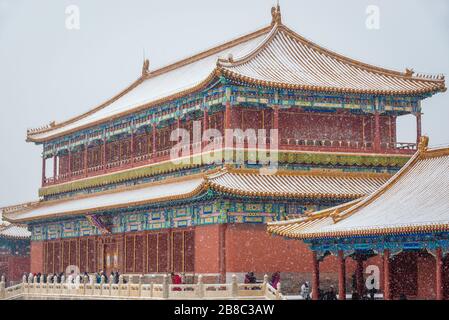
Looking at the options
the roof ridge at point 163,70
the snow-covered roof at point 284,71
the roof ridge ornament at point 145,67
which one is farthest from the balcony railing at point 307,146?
the roof ridge ornament at point 145,67

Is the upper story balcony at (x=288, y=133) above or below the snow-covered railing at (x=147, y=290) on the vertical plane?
above

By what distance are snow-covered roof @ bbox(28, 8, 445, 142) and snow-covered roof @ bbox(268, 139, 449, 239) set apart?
28.9 feet

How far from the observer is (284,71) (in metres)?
49.5

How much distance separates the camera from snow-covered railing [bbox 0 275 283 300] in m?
39.5

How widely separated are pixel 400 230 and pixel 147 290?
1216cm

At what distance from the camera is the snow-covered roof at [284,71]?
4781 cm

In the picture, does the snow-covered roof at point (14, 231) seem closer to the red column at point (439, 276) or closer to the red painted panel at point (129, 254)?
the red painted panel at point (129, 254)

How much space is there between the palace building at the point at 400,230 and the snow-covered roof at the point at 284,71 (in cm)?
893

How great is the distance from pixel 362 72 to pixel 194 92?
8350 mm

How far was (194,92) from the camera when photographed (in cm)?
4981

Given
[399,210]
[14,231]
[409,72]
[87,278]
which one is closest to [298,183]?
[409,72]

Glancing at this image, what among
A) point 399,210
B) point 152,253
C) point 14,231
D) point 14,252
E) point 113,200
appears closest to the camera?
point 399,210

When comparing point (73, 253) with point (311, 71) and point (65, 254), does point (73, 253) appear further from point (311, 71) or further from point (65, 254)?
point (311, 71)
